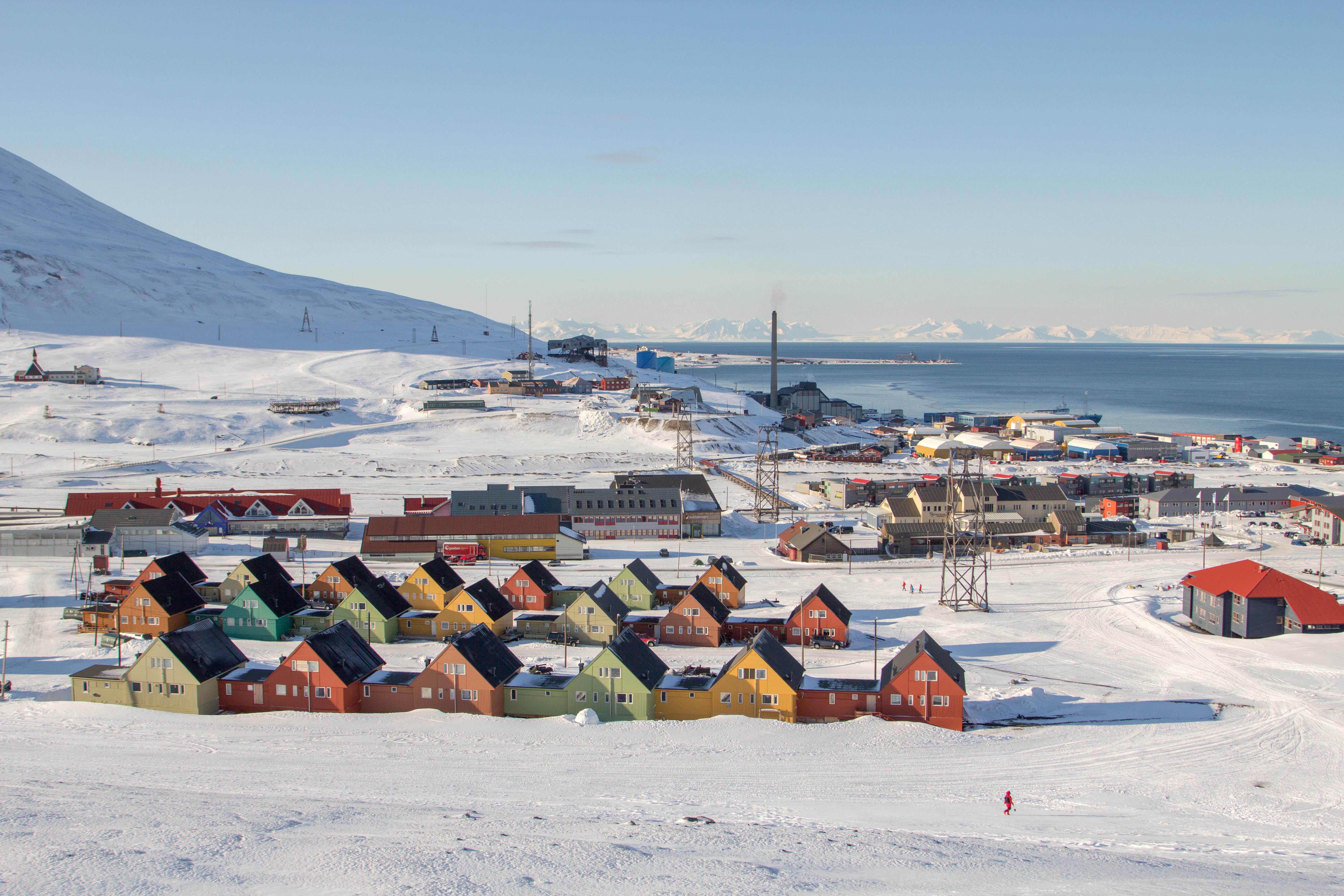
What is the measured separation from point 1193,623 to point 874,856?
19307 mm

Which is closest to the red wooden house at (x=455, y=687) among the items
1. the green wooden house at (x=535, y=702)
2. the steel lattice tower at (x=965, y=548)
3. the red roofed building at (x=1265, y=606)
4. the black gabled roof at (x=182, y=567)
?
the green wooden house at (x=535, y=702)

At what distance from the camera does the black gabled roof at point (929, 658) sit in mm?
19891

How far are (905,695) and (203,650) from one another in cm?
1597

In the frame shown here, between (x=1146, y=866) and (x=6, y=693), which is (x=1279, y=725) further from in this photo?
(x=6, y=693)

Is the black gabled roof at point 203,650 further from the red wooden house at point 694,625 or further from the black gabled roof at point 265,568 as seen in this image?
the red wooden house at point 694,625

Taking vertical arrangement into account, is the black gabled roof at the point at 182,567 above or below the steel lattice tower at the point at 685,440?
below

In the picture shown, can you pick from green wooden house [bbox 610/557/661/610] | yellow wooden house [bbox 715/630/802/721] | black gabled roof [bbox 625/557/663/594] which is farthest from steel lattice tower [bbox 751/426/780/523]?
yellow wooden house [bbox 715/630/802/721]

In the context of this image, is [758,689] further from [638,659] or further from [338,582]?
[338,582]

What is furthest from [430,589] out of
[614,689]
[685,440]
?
[685,440]

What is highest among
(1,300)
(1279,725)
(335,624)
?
(1,300)

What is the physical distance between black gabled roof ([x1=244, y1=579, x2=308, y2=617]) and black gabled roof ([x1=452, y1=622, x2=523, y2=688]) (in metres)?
7.78

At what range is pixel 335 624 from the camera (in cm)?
2148

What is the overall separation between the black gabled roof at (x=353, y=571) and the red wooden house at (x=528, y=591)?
4192 mm

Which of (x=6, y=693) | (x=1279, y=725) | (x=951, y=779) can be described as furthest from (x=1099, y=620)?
(x=6, y=693)
